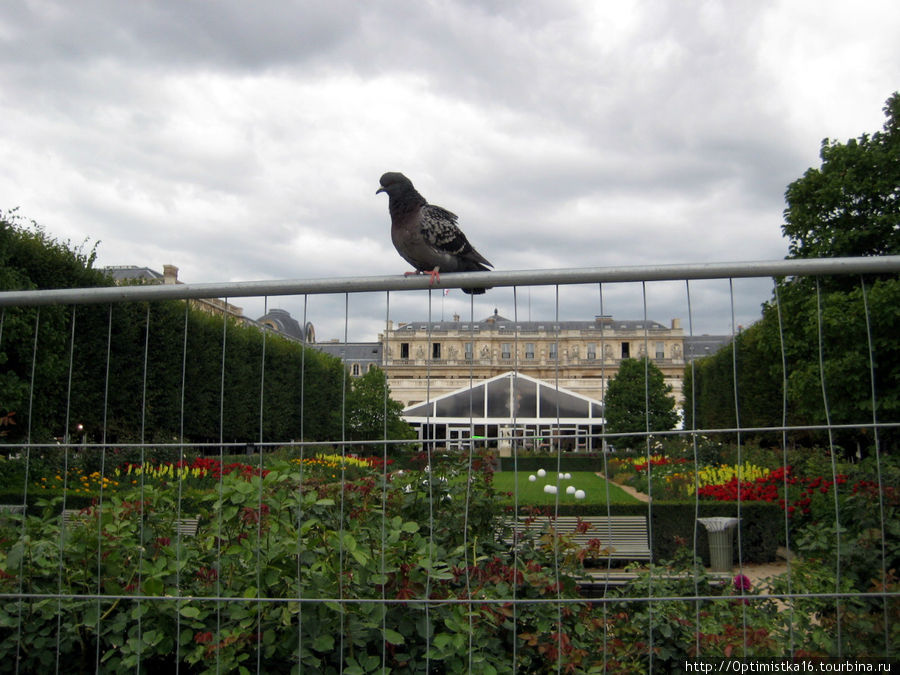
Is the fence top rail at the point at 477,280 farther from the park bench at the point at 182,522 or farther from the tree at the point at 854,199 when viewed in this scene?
the tree at the point at 854,199

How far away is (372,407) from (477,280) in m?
0.79

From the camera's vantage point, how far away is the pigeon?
3631mm

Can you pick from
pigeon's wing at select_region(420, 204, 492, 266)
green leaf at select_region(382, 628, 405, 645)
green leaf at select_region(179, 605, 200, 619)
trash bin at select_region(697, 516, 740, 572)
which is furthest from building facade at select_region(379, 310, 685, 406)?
trash bin at select_region(697, 516, 740, 572)

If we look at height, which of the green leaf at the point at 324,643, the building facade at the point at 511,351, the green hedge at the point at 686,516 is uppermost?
the building facade at the point at 511,351

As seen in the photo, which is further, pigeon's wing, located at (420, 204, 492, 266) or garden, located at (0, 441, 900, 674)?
pigeon's wing, located at (420, 204, 492, 266)

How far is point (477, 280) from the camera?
275cm

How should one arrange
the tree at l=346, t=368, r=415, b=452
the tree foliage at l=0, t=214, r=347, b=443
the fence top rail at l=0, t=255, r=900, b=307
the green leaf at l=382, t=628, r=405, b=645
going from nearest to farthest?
the fence top rail at l=0, t=255, r=900, b=307
the green leaf at l=382, t=628, r=405, b=645
the tree at l=346, t=368, r=415, b=452
the tree foliage at l=0, t=214, r=347, b=443

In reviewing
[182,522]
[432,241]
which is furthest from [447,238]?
[182,522]

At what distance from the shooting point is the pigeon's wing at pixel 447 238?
3633mm

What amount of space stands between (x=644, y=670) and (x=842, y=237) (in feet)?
52.8

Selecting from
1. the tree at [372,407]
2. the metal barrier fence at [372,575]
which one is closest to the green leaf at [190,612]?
the metal barrier fence at [372,575]

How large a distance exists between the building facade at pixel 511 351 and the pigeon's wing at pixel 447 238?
52 cm

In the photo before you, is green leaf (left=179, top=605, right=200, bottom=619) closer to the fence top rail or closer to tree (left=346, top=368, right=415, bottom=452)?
tree (left=346, top=368, right=415, bottom=452)

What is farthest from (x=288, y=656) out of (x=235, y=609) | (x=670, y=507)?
(x=670, y=507)
